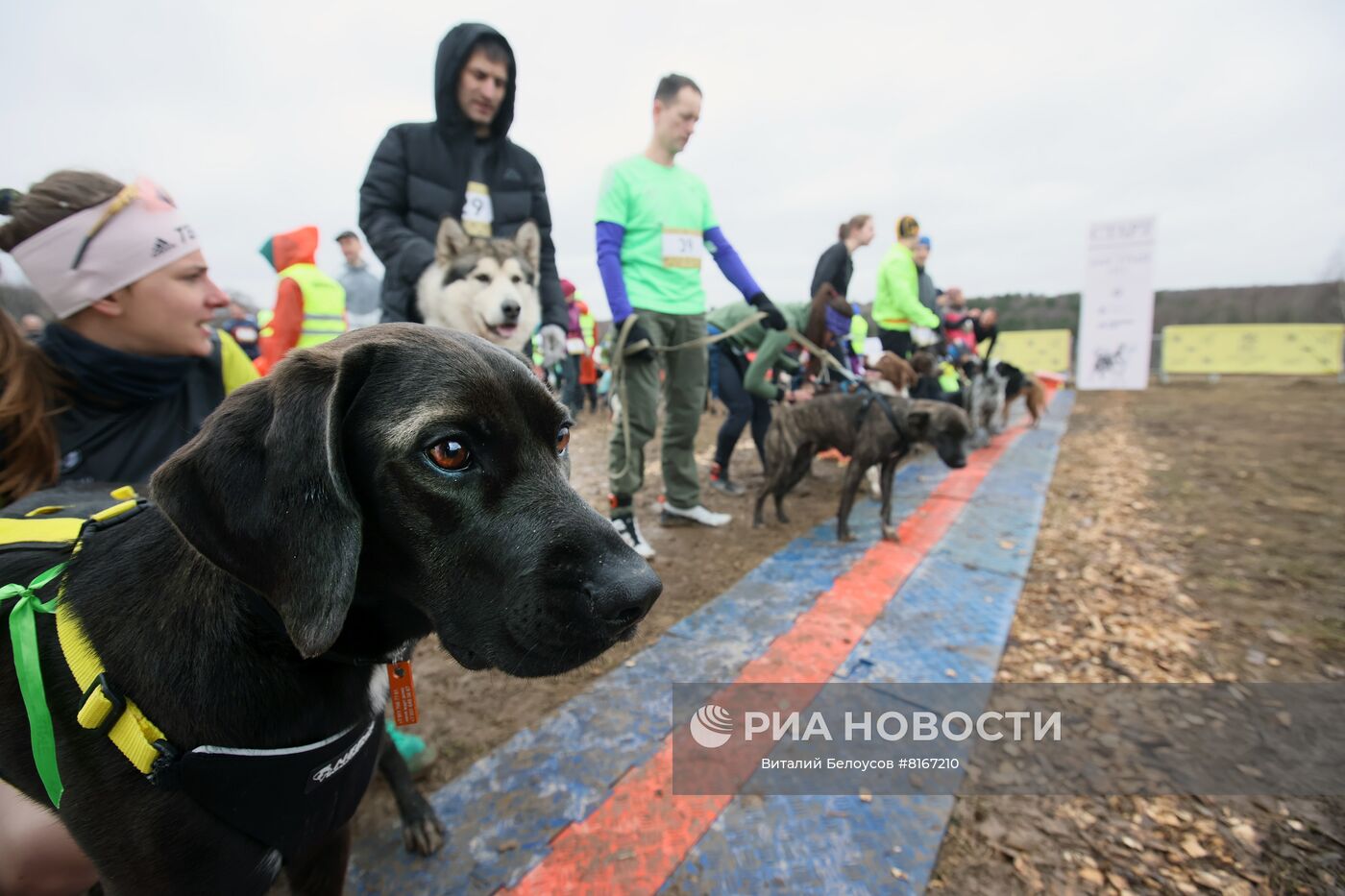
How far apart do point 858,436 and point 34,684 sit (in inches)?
183

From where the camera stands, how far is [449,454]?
3.74ft

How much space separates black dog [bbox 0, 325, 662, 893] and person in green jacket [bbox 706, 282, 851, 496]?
16.0ft

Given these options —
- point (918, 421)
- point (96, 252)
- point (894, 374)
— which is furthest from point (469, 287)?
point (894, 374)

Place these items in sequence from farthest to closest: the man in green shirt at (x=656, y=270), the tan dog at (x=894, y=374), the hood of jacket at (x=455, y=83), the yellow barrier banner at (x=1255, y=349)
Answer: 1. the yellow barrier banner at (x=1255, y=349)
2. the tan dog at (x=894, y=374)
3. the man in green shirt at (x=656, y=270)
4. the hood of jacket at (x=455, y=83)

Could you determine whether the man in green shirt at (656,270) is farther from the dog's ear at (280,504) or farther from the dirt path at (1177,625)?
the dog's ear at (280,504)

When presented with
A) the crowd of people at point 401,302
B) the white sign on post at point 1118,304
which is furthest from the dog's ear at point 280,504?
the white sign on post at point 1118,304

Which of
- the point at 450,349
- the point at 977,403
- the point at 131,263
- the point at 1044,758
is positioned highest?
the point at 131,263

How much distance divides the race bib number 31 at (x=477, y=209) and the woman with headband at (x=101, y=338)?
1.42 m

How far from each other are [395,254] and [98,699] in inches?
96.1

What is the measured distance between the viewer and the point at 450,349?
1.21 m

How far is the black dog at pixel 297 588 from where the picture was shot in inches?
40.2

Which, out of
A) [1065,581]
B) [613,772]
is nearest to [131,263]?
[613,772]

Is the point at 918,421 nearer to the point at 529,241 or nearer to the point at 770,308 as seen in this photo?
the point at 770,308

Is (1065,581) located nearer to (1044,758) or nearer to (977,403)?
(1044,758)
